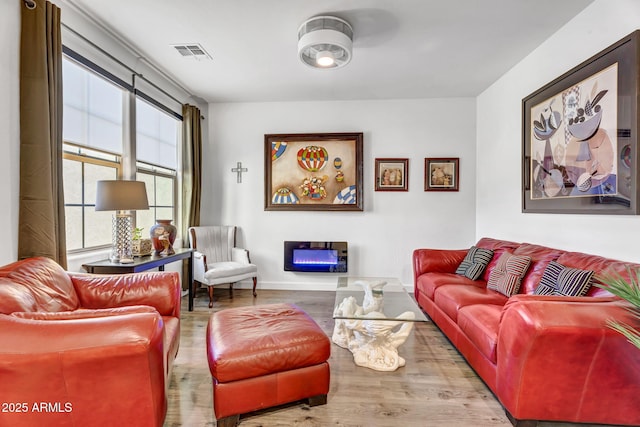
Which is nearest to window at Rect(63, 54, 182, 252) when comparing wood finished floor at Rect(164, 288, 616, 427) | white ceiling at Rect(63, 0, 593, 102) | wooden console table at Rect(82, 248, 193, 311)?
wooden console table at Rect(82, 248, 193, 311)

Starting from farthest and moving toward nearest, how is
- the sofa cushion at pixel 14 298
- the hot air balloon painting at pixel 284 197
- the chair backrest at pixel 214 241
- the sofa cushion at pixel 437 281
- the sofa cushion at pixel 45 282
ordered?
the hot air balloon painting at pixel 284 197 → the chair backrest at pixel 214 241 → the sofa cushion at pixel 437 281 → the sofa cushion at pixel 45 282 → the sofa cushion at pixel 14 298

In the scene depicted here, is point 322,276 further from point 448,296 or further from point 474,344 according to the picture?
point 474,344

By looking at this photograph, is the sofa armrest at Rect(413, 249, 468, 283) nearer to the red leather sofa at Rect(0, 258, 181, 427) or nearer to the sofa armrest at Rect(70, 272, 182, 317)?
the sofa armrest at Rect(70, 272, 182, 317)

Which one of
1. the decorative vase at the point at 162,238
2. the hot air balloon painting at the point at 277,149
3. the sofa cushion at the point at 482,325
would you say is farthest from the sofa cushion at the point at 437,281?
the decorative vase at the point at 162,238

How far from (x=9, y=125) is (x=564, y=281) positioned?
3716 millimetres

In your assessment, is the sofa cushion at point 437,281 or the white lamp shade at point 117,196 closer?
the white lamp shade at point 117,196

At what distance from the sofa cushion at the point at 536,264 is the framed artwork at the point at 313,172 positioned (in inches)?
85.9

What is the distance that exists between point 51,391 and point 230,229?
3277 millimetres

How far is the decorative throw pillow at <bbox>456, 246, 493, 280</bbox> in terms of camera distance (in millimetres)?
3055

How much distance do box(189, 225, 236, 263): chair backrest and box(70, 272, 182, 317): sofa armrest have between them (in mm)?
1803

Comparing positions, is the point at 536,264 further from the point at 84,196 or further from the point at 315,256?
the point at 84,196

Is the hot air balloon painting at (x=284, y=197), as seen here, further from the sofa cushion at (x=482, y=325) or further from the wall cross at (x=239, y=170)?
the sofa cushion at (x=482, y=325)

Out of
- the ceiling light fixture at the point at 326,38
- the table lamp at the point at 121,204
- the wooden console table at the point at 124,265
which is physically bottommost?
the wooden console table at the point at 124,265

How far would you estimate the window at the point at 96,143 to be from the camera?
247 cm
